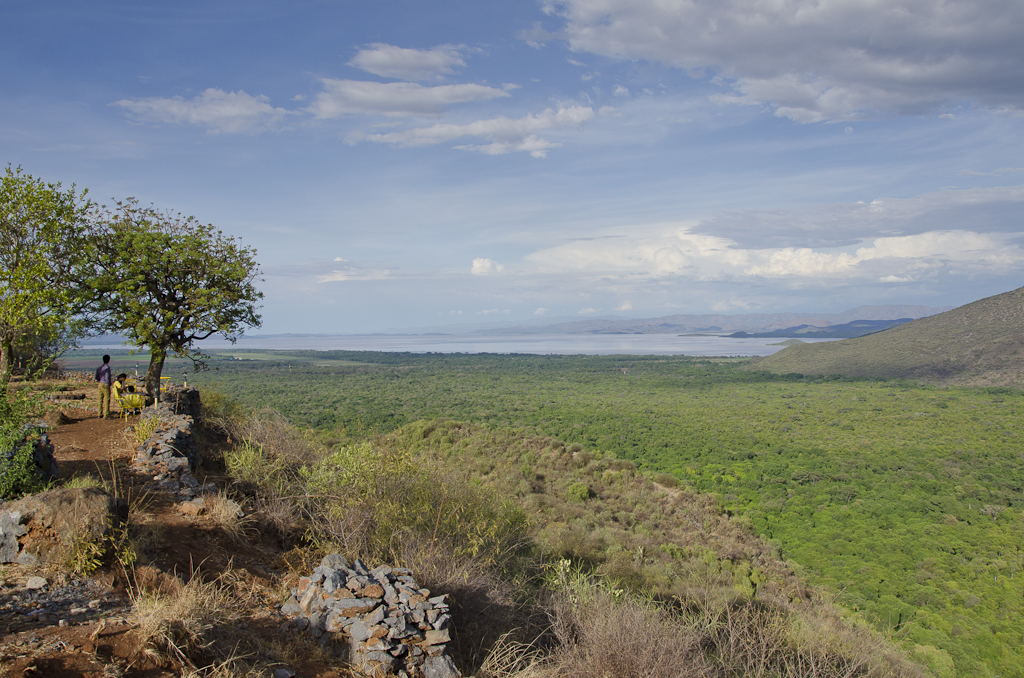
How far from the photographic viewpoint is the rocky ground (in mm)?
4922

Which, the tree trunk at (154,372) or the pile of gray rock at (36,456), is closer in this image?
Answer: the pile of gray rock at (36,456)

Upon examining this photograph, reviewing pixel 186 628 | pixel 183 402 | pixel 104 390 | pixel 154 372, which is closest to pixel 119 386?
pixel 104 390

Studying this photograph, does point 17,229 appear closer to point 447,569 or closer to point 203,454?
point 203,454

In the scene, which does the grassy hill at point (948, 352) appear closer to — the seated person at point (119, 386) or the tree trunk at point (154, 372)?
the tree trunk at point (154, 372)

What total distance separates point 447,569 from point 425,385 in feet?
277

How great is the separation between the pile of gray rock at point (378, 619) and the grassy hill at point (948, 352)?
8820 cm

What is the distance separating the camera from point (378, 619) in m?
6.72

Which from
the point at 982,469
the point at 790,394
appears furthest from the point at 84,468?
the point at 790,394

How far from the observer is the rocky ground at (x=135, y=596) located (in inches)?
194

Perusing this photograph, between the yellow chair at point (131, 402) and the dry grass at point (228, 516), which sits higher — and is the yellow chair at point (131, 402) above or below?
above

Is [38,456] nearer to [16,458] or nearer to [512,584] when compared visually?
[16,458]

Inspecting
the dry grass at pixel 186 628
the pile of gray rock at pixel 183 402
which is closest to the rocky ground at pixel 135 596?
the dry grass at pixel 186 628

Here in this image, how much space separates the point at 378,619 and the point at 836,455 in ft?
154

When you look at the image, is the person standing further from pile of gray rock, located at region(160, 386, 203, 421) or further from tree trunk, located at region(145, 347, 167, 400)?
pile of gray rock, located at region(160, 386, 203, 421)
